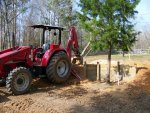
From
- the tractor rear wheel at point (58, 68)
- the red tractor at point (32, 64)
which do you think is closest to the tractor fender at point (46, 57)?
the red tractor at point (32, 64)

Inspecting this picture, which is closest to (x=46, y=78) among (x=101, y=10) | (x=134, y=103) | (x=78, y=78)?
(x=78, y=78)

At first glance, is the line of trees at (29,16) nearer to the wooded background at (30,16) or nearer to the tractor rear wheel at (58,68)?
the wooded background at (30,16)

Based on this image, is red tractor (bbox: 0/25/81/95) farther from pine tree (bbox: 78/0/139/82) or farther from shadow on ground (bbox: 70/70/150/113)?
shadow on ground (bbox: 70/70/150/113)

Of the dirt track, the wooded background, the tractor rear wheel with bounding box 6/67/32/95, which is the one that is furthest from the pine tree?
the wooded background

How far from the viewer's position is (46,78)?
14672 mm

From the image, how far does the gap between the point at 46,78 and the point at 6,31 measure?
21333mm

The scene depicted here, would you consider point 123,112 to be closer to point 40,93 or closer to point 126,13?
point 40,93

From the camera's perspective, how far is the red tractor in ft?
40.3

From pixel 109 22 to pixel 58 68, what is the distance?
326cm

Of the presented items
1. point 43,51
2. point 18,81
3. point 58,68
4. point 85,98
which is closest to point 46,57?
point 43,51

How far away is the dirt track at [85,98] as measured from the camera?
10.2 meters

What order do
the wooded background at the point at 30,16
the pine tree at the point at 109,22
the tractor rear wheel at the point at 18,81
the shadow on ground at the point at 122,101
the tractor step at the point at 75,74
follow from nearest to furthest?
the shadow on ground at the point at 122,101
the tractor rear wheel at the point at 18,81
the pine tree at the point at 109,22
the tractor step at the point at 75,74
the wooded background at the point at 30,16

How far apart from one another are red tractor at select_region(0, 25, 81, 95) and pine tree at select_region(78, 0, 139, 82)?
175cm

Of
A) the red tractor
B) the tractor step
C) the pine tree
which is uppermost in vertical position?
the pine tree
